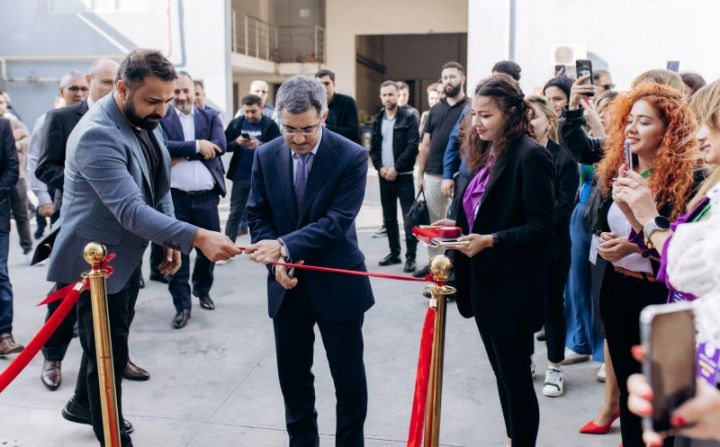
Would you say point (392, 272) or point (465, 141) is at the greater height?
point (465, 141)

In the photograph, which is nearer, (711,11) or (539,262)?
(539,262)

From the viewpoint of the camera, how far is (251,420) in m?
3.99

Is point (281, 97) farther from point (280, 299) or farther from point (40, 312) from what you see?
point (40, 312)

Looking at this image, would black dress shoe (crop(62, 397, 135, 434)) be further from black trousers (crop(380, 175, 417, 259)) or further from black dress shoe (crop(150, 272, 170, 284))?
black trousers (crop(380, 175, 417, 259))

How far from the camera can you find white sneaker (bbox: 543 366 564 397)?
14.1 feet

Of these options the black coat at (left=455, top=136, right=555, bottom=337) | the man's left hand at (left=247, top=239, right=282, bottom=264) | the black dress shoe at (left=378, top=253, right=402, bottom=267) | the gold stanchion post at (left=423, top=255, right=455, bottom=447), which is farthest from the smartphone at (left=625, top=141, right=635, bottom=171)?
the black dress shoe at (left=378, top=253, right=402, bottom=267)

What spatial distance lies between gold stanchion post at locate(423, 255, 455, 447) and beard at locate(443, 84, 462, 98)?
4.03 m

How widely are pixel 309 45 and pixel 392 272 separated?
16.3 meters

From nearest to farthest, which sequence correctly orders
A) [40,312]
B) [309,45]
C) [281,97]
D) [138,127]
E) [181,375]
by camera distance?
[281,97] → [138,127] → [181,375] → [40,312] → [309,45]

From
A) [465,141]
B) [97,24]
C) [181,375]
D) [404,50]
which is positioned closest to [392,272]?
→ [181,375]

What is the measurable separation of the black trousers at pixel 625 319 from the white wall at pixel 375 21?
726 inches

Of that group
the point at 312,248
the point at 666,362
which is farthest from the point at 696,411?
the point at 312,248

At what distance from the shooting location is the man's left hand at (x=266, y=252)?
9.77ft

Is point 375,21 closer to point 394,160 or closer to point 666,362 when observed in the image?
point 394,160
